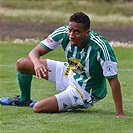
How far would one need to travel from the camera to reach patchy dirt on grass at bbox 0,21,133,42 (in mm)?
19906

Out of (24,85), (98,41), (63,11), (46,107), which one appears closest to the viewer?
(98,41)

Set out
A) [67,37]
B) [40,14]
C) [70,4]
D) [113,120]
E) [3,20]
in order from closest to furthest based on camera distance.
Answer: [113,120] < [67,37] < [3,20] < [40,14] < [70,4]

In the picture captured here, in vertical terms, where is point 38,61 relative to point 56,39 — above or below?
below

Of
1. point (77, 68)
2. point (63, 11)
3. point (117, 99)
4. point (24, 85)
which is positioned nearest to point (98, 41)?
point (77, 68)

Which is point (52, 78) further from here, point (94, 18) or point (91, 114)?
point (94, 18)

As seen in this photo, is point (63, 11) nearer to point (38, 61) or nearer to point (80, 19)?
point (38, 61)

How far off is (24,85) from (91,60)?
106 cm

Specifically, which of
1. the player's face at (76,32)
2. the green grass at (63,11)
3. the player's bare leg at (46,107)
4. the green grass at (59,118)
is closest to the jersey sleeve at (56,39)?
the player's face at (76,32)

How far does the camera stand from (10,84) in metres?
10.3

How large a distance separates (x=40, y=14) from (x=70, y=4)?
332 cm

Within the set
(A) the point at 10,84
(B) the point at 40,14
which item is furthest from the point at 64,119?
(B) the point at 40,14

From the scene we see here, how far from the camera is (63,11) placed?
28.4m

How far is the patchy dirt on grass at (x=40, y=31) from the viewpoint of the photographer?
784 inches

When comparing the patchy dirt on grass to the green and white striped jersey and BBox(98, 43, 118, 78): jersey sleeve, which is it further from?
BBox(98, 43, 118, 78): jersey sleeve
